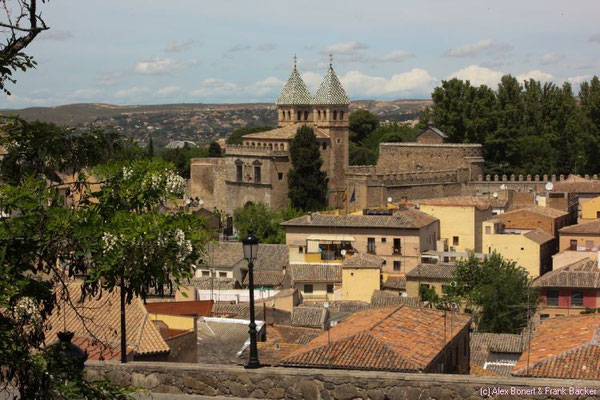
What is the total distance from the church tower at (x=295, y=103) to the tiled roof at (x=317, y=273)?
23997mm

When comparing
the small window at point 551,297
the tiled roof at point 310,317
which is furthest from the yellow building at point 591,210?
the tiled roof at point 310,317

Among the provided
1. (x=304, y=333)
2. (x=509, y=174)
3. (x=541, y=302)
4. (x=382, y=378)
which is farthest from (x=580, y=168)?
(x=382, y=378)

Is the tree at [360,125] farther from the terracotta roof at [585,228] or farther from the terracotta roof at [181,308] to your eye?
the terracotta roof at [181,308]

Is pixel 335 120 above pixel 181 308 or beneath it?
above

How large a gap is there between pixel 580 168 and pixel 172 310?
4521 centimetres

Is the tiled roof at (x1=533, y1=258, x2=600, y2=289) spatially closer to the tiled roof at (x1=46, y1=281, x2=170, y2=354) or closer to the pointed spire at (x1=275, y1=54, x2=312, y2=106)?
the tiled roof at (x1=46, y1=281, x2=170, y2=354)

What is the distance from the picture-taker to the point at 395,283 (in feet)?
122

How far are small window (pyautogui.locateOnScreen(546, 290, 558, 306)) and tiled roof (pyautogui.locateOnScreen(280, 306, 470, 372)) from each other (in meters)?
17.2

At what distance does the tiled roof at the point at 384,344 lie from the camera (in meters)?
12.9

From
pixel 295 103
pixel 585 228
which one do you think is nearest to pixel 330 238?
pixel 585 228

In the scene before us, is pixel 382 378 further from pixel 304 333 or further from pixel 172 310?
pixel 304 333

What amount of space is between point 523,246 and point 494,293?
819 centimetres

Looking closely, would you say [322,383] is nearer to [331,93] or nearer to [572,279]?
[572,279]

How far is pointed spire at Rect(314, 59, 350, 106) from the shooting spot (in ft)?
199
